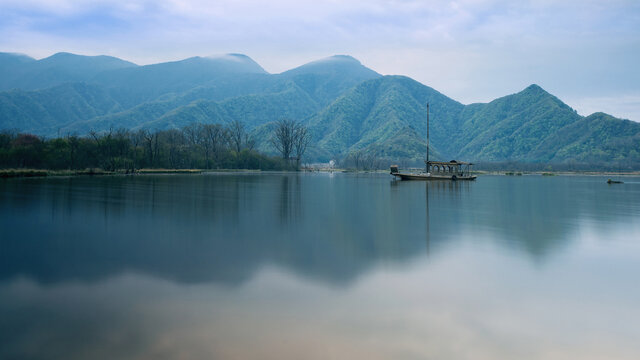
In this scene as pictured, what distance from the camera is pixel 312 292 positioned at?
8.26 metres

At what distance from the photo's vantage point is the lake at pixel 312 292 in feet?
19.7

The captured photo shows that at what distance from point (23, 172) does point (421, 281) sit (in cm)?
6251

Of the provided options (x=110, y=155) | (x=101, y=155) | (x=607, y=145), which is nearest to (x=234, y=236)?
(x=101, y=155)

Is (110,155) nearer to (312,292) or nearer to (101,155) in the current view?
(101,155)

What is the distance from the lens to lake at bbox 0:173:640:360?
6.01 meters

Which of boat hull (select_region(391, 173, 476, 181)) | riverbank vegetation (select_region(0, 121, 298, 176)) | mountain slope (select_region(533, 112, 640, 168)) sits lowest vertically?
boat hull (select_region(391, 173, 476, 181))

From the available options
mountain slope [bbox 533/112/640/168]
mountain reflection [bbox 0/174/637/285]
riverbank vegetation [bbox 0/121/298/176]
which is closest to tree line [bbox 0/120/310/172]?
riverbank vegetation [bbox 0/121/298/176]

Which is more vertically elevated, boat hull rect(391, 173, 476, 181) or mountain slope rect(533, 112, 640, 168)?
mountain slope rect(533, 112, 640, 168)

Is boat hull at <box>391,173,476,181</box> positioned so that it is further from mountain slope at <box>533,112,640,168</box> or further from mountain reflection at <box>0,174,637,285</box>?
mountain slope at <box>533,112,640,168</box>

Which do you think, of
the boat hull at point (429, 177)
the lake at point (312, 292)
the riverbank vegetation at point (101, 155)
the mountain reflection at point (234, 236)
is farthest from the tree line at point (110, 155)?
the lake at point (312, 292)

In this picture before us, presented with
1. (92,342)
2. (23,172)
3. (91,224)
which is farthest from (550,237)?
(23,172)

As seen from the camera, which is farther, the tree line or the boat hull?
the boat hull

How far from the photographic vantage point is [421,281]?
919 centimetres

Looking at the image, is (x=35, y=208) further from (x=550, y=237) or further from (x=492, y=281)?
(x=550, y=237)
